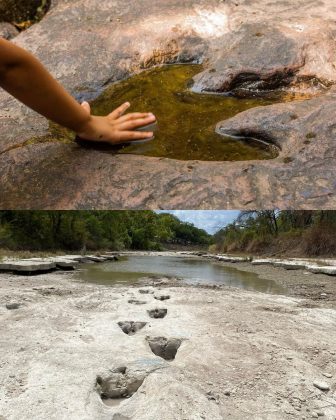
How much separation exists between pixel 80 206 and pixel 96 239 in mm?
24175

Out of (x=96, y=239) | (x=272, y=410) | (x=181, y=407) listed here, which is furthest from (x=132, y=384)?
(x=96, y=239)

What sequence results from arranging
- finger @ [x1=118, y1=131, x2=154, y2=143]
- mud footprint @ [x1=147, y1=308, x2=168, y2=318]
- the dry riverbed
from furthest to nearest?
mud footprint @ [x1=147, y1=308, x2=168, y2=318] < finger @ [x1=118, y1=131, x2=154, y2=143] < the dry riverbed

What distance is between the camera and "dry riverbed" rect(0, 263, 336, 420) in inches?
107

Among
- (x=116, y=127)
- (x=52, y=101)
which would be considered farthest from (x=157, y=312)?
(x=52, y=101)

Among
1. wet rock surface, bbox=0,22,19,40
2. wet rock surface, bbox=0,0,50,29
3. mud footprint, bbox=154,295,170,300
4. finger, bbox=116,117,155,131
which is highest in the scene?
wet rock surface, bbox=0,0,50,29

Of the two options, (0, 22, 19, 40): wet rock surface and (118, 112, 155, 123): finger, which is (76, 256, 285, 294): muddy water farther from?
(0, 22, 19, 40): wet rock surface

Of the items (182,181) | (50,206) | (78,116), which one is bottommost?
(50,206)

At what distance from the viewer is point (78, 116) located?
3885mm

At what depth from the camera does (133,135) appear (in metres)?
4.49

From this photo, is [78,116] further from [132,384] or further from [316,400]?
[316,400]

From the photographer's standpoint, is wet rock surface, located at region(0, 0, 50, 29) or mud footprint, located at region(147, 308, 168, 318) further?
wet rock surface, located at region(0, 0, 50, 29)

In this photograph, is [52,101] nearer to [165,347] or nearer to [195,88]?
[165,347]

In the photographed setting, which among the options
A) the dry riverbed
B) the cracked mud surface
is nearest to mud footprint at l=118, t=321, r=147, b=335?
the dry riverbed

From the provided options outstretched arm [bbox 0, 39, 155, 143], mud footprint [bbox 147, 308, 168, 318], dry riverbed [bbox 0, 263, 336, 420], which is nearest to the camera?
dry riverbed [bbox 0, 263, 336, 420]
